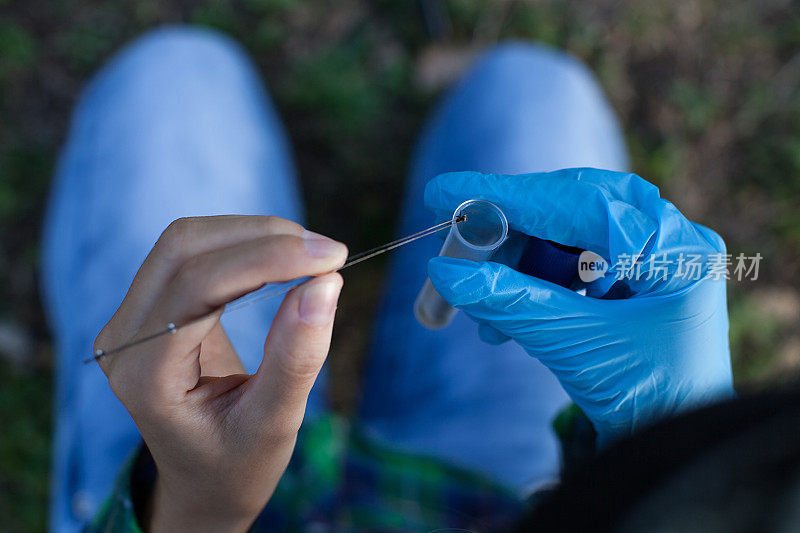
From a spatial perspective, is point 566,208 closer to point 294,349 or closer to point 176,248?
point 294,349

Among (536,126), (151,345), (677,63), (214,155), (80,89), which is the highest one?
(677,63)

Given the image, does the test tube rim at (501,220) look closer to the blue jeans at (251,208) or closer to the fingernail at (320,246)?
the fingernail at (320,246)

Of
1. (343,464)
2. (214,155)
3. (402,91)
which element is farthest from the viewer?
(402,91)

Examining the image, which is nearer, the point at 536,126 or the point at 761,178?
the point at 536,126

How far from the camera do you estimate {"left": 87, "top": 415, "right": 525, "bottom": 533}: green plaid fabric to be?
149cm

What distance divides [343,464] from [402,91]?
6.43ft

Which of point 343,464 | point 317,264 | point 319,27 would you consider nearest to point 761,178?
point 319,27

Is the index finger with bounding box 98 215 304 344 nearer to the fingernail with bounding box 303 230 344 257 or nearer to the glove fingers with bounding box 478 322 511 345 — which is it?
the fingernail with bounding box 303 230 344 257

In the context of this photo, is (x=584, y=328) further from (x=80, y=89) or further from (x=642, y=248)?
(x=80, y=89)

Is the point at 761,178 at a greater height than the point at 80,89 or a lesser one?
lesser

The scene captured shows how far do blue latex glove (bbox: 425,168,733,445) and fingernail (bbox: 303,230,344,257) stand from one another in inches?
13.2

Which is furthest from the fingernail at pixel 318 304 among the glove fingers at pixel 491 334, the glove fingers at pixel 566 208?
the glove fingers at pixel 491 334

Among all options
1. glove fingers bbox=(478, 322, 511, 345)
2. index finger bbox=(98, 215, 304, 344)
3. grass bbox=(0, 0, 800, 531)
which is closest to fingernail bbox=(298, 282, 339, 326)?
index finger bbox=(98, 215, 304, 344)

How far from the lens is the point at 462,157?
2.12m
